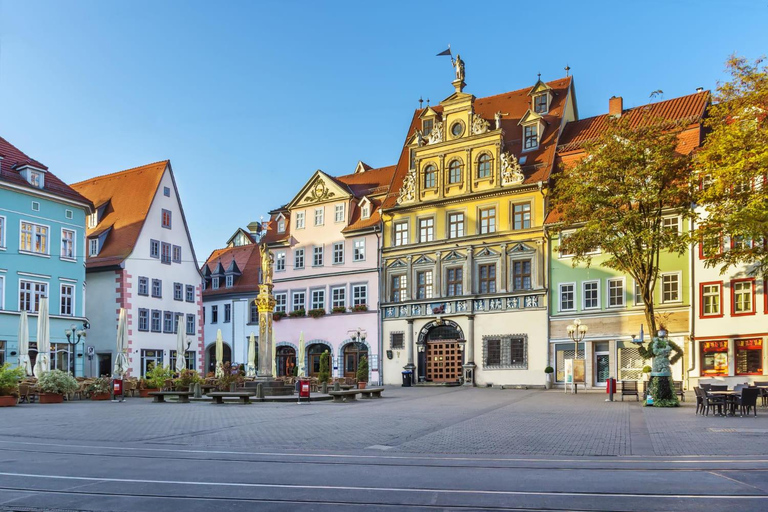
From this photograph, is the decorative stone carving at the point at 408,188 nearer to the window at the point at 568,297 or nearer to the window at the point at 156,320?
the window at the point at 568,297

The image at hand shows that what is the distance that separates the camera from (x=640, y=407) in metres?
28.0

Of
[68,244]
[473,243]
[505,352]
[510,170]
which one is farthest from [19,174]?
[505,352]

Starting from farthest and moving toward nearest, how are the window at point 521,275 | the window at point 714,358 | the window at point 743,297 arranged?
the window at point 521,275 → the window at point 714,358 → the window at point 743,297

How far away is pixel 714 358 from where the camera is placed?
3734 cm

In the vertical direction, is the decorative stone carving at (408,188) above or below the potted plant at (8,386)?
above

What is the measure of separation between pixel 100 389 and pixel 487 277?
887 inches

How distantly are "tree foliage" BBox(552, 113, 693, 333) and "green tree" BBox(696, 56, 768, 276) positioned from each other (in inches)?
80.6

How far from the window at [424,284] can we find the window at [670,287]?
47.4 feet

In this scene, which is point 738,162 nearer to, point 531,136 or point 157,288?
point 531,136

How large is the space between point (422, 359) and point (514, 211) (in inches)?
421

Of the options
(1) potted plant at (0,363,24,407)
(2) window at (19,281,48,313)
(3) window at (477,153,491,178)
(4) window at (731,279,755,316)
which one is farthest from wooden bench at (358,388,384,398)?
(2) window at (19,281,48,313)

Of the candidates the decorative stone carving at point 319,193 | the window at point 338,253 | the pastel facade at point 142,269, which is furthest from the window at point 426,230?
the pastel facade at point 142,269

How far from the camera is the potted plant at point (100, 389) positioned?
3428 centimetres

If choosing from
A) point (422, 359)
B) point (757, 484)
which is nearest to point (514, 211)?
point (422, 359)
